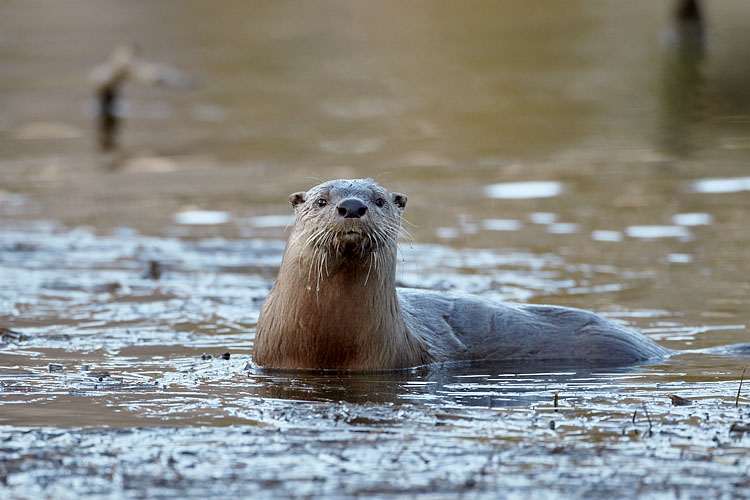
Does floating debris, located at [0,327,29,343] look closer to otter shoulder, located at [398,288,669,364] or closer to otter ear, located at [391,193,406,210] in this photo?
otter shoulder, located at [398,288,669,364]

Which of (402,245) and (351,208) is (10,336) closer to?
(351,208)

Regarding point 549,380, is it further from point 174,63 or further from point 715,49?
point 174,63

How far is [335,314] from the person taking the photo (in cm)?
666

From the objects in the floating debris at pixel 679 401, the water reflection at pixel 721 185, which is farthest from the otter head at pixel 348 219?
the water reflection at pixel 721 185

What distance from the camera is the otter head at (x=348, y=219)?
635cm

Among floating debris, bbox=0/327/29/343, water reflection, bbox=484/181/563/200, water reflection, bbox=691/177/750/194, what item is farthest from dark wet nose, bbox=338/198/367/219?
water reflection, bbox=691/177/750/194

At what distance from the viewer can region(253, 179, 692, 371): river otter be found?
652 cm

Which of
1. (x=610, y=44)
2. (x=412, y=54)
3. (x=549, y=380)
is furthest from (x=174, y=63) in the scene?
(x=549, y=380)

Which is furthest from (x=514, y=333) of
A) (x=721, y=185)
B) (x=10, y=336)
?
(x=721, y=185)

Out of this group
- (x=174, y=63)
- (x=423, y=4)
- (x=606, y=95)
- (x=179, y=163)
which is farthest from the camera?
(x=423, y=4)

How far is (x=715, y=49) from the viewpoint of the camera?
2150 cm

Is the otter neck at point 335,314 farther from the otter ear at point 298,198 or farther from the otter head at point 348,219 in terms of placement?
the otter ear at point 298,198

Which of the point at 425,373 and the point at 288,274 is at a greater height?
the point at 288,274

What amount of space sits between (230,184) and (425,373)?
8535 millimetres
